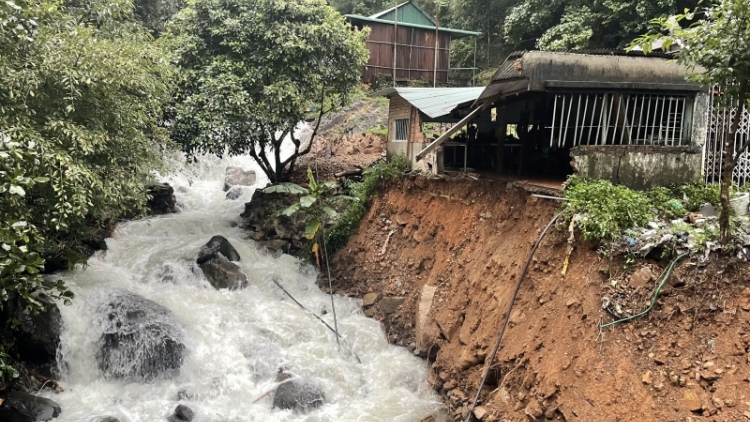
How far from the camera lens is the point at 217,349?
1064 centimetres

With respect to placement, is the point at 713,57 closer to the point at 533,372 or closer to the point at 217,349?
the point at 533,372

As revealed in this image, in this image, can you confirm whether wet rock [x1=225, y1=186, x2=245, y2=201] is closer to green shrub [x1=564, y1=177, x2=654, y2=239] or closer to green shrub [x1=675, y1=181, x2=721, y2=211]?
green shrub [x1=564, y1=177, x2=654, y2=239]

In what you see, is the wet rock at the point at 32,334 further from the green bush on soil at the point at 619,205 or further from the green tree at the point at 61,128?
the green bush on soil at the point at 619,205

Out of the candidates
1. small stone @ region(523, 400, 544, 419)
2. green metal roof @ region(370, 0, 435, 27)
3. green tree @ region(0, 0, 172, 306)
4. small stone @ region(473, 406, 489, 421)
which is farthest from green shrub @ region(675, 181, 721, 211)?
green metal roof @ region(370, 0, 435, 27)

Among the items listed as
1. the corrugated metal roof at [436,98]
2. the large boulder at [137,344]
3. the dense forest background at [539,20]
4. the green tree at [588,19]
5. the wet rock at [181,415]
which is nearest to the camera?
the wet rock at [181,415]

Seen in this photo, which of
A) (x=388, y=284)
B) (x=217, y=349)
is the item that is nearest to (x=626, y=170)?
(x=388, y=284)

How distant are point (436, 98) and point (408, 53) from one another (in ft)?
44.4

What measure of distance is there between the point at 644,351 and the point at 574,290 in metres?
1.35

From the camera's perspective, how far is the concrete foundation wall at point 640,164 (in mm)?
8680

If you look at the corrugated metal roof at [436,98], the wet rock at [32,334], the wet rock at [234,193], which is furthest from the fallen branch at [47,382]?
the wet rock at [234,193]

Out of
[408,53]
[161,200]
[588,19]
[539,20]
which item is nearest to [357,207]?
[161,200]

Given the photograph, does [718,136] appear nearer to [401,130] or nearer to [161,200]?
[401,130]

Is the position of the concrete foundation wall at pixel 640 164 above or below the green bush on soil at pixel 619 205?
above

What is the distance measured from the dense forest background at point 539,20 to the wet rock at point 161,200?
16.1m
